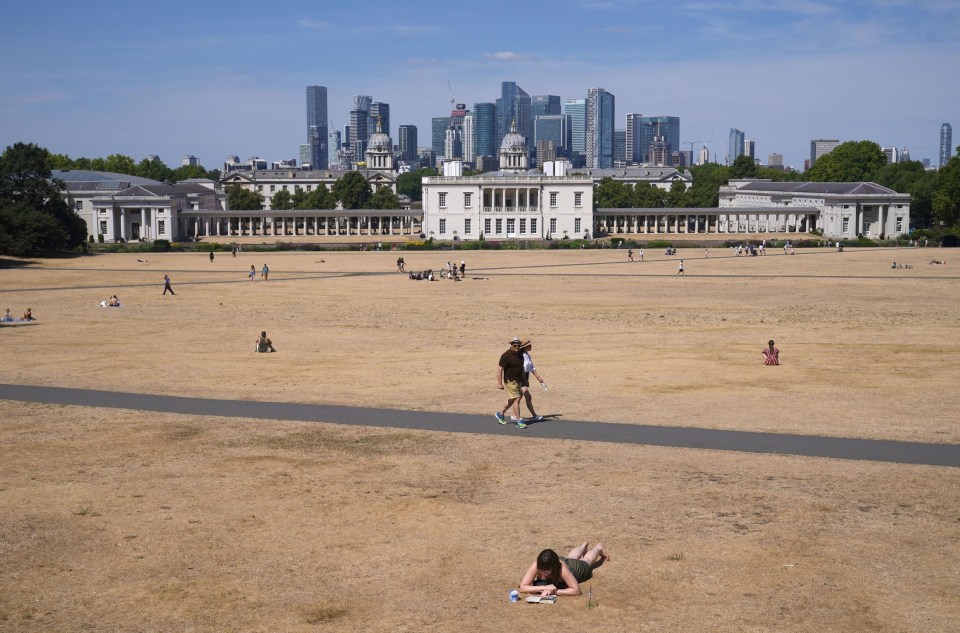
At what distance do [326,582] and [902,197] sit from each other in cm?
13638

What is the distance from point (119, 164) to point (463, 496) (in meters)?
185

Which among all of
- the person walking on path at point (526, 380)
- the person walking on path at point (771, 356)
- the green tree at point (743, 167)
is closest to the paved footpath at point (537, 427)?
the person walking on path at point (526, 380)

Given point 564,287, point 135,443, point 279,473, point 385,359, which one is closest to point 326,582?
point 279,473

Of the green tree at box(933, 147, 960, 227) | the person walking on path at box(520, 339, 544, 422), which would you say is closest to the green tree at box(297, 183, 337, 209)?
the green tree at box(933, 147, 960, 227)

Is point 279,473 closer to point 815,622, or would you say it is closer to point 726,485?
point 726,485

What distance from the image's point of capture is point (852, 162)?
16800cm

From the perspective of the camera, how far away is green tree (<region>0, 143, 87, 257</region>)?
285ft

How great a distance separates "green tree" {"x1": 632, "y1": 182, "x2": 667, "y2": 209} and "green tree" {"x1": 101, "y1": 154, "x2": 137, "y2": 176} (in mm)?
91397

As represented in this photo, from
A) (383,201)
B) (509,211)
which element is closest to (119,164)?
(383,201)

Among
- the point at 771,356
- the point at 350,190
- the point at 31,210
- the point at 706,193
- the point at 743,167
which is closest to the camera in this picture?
the point at 771,356

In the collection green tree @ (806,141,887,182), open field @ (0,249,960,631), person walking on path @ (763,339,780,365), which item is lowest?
open field @ (0,249,960,631)

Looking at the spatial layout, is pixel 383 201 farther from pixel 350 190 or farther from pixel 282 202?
pixel 282 202

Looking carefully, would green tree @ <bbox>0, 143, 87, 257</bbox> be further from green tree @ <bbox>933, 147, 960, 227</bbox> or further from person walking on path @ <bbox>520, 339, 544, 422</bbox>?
green tree @ <bbox>933, 147, 960, 227</bbox>

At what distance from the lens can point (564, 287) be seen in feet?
206
